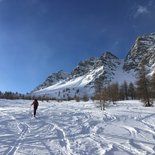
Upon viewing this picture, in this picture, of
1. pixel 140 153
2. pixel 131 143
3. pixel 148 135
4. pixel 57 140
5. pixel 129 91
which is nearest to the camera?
pixel 140 153

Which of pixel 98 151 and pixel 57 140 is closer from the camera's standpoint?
pixel 98 151

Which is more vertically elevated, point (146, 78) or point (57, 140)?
point (146, 78)

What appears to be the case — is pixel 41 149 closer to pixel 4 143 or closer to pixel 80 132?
pixel 4 143

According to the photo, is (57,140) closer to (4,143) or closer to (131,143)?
(4,143)

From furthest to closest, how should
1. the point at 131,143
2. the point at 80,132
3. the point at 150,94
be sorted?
the point at 150,94
the point at 80,132
the point at 131,143

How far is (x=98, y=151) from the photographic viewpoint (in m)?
12.9

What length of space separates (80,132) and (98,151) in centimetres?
588

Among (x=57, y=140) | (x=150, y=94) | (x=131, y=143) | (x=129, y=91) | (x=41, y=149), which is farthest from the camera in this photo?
(x=129, y=91)

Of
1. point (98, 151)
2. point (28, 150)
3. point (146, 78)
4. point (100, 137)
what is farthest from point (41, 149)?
point (146, 78)

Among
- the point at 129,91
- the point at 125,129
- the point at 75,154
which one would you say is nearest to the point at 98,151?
the point at 75,154

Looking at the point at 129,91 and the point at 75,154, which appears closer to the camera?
the point at 75,154

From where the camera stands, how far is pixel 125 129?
19.7m

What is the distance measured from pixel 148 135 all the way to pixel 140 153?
5019 mm

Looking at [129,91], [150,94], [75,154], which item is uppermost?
[129,91]
